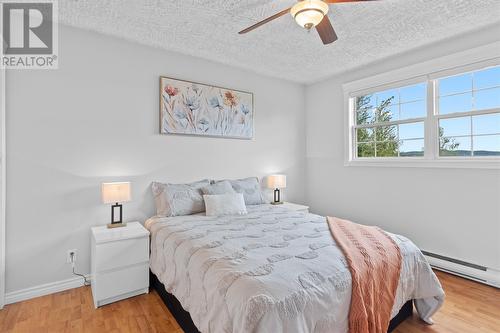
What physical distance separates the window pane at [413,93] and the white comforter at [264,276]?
6.99ft

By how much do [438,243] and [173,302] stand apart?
296 centimetres

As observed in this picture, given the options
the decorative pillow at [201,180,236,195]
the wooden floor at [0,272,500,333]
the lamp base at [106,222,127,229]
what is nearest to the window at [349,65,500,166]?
the wooden floor at [0,272,500,333]

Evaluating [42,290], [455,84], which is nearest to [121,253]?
[42,290]

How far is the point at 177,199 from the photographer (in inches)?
114

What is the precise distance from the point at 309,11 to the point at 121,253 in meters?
2.45

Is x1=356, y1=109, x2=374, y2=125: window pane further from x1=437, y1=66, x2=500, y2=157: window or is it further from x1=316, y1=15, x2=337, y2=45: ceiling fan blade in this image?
x1=316, y1=15, x2=337, y2=45: ceiling fan blade

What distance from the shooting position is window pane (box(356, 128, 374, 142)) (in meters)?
3.84

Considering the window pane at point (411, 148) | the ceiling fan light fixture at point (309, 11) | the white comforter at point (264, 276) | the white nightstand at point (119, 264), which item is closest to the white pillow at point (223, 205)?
the white comforter at point (264, 276)

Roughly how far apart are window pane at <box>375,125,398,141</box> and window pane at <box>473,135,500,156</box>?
87 cm

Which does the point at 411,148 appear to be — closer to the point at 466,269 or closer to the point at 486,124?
the point at 486,124

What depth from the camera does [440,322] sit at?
80.1 inches

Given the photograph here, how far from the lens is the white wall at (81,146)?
2432mm

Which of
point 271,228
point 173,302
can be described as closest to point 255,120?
point 271,228

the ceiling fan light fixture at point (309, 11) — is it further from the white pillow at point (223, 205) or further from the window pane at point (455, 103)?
the window pane at point (455, 103)
